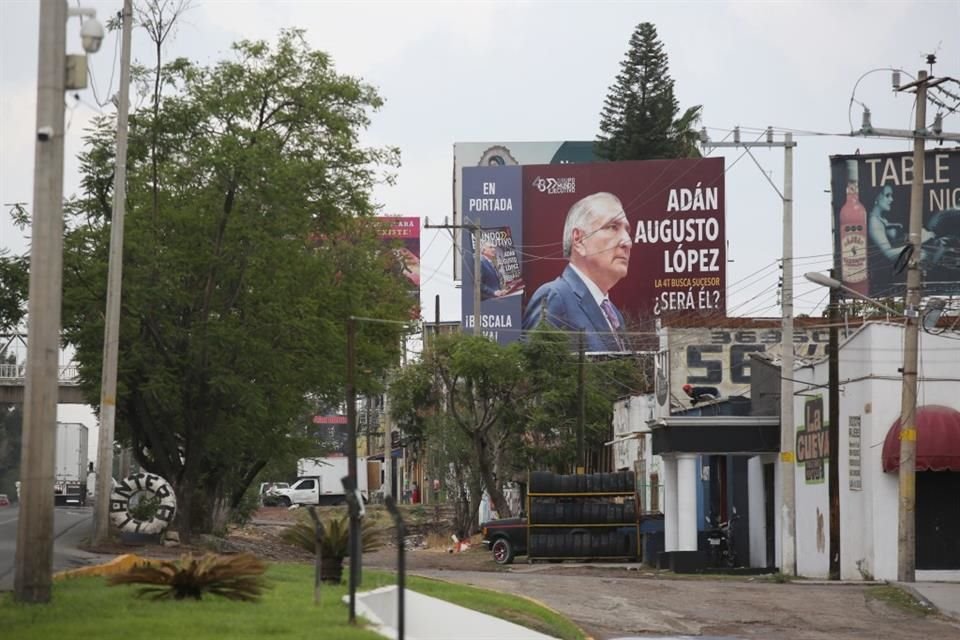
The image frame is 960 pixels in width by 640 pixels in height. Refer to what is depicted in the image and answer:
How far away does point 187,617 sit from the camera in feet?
47.5

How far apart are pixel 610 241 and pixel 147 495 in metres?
49.2

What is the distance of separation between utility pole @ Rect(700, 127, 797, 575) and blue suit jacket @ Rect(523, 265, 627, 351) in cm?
3734

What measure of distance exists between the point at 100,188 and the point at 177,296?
3.60m

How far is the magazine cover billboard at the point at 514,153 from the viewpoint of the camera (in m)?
92.9

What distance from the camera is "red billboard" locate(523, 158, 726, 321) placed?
7962 cm

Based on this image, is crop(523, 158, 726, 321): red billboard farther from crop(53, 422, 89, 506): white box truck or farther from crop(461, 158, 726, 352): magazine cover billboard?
crop(53, 422, 89, 506): white box truck

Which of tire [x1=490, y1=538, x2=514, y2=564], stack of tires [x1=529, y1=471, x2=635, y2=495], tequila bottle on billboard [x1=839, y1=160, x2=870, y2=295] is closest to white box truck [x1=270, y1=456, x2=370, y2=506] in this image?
tequila bottle on billboard [x1=839, y1=160, x2=870, y2=295]

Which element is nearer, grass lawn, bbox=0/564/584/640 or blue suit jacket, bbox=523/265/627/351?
grass lawn, bbox=0/564/584/640

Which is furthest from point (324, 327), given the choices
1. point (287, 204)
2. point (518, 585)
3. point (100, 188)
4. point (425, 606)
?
point (425, 606)

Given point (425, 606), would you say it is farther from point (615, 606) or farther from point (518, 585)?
point (518, 585)

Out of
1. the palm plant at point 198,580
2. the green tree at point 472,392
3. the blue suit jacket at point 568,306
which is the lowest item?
the palm plant at point 198,580

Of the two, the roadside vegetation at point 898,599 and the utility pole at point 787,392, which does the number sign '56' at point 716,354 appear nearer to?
the utility pole at point 787,392

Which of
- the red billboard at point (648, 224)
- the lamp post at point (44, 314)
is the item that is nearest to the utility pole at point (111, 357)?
the lamp post at point (44, 314)

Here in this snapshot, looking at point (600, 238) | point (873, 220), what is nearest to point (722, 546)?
point (873, 220)
